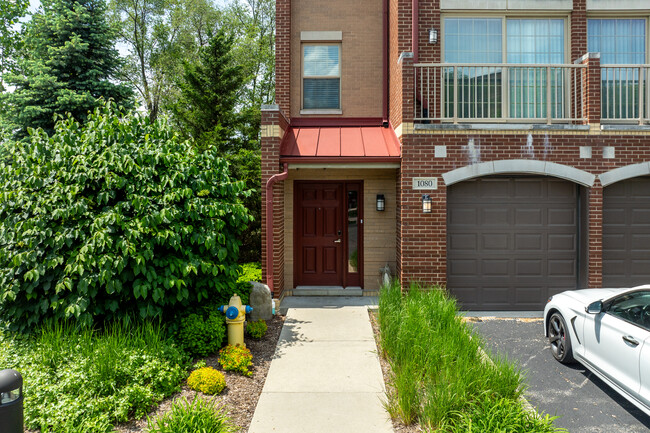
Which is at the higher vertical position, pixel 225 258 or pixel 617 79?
pixel 617 79

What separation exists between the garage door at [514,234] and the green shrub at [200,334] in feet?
15.7

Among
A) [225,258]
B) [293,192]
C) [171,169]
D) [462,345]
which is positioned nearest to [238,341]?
[225,258]

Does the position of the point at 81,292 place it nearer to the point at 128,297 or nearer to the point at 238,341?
the point at 128,297

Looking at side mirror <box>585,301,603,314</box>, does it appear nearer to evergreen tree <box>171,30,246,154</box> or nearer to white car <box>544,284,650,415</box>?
white car <box>544,284,650,415</box>

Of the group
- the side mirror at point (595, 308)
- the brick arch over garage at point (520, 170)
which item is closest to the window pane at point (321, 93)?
the brick arch over garage at point (520, 170)

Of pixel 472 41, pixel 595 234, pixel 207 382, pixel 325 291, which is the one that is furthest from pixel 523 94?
pixel 207 382

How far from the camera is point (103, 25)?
1250 centimetres

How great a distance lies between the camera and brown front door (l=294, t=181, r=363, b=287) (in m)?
10.2

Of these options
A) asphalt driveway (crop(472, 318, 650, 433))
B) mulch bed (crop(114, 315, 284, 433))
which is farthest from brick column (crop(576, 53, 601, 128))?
mulch bed (crop(114, 315, 284, 433))

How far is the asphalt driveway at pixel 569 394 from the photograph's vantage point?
4.62 meters

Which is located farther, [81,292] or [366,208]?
[366,208]

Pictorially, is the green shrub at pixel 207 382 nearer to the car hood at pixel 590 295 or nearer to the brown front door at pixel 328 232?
the car hood at pixel 590 295

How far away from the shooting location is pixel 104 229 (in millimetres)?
5781

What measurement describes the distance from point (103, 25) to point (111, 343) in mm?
10653
